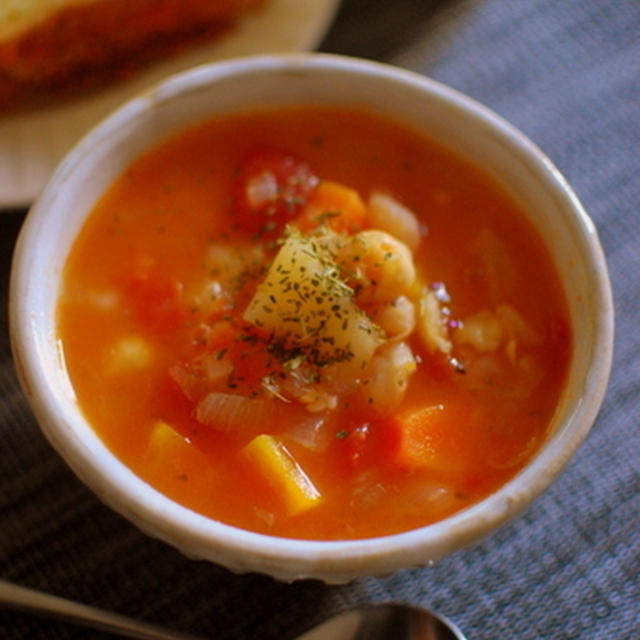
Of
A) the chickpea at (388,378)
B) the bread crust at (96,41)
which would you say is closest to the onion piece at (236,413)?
the chickpea at (388,378)

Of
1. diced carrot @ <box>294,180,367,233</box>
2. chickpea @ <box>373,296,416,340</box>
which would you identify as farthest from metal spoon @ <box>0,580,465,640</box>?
diced carrot @ <box>294,180,367,233</box>

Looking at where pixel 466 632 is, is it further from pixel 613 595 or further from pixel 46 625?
pixel 46 625

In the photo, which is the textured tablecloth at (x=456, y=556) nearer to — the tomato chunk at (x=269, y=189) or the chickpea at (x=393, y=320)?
the chickpea at (x=393, y=320)

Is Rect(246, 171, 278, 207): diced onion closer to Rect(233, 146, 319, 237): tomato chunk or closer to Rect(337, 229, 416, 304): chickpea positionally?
Rect(233, 146, 319, 237): tomato chunk

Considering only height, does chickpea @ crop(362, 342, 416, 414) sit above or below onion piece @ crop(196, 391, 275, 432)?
above

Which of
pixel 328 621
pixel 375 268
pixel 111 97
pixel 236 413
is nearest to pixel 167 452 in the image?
pixel 236 413

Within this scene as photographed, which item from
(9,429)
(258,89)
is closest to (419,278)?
(258,89)
